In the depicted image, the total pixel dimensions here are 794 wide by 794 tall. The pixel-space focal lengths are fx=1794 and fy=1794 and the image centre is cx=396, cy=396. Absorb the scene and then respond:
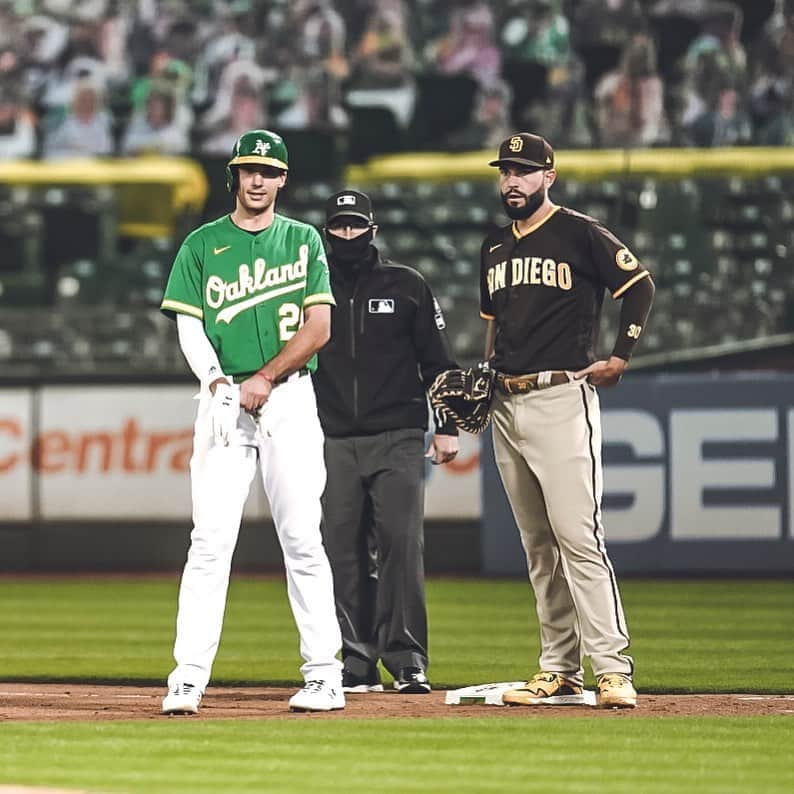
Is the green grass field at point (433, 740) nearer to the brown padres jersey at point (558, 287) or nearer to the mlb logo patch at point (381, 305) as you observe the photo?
the brown padres jersey at point (558, 287)

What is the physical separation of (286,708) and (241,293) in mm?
1440

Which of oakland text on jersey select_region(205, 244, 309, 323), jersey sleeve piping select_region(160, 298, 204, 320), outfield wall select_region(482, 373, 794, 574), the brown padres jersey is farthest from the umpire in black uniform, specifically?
outfield wall select_region(482, 373, 794, 574)

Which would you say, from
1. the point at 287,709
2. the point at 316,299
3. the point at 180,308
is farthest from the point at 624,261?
the point at 287,709

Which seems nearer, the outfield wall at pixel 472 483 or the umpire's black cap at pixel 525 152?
the umpire's black cap at pixel 525 152

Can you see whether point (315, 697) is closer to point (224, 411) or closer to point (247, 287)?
point (224, 411)

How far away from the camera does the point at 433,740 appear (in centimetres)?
523

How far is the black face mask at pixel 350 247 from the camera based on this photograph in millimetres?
6887

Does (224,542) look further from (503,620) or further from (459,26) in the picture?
(459,26)

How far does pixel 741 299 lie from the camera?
14141mm

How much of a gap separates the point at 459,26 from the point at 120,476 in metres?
5.31

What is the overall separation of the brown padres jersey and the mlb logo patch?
3.19 ft

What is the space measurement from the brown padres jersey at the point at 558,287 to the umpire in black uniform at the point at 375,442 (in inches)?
32.8

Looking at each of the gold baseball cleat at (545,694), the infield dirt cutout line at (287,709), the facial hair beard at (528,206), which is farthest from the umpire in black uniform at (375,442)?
the facial hair beard at (528,206)

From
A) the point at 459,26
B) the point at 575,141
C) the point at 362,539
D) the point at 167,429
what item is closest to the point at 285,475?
the point at 362,539
